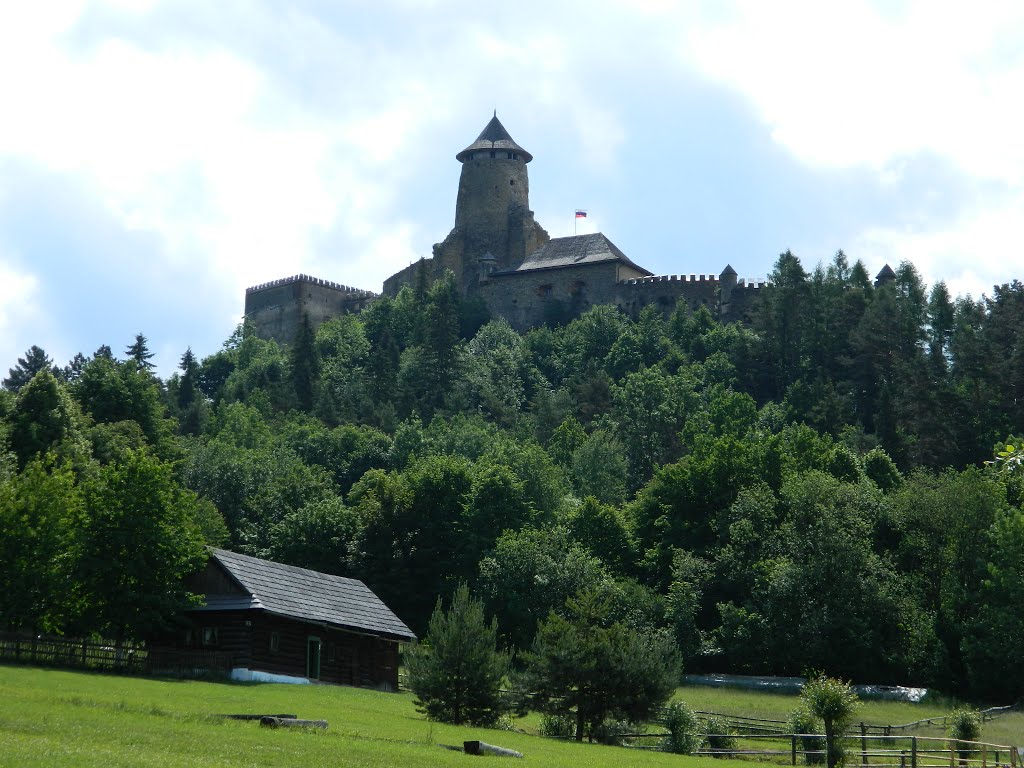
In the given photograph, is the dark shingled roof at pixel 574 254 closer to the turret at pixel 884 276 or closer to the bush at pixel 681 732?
the turret at pixel 884 276

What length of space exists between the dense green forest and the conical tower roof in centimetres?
2154

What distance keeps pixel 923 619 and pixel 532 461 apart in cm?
2462

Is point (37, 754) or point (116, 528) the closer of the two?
point (37, 754)

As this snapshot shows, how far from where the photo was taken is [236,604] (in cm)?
4078

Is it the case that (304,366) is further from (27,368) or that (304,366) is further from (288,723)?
(288,723)

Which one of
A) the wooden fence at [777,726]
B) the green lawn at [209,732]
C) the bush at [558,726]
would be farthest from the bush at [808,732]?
the bush at [558,726]

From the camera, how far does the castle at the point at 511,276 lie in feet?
364

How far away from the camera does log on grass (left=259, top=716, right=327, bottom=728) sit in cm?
2728

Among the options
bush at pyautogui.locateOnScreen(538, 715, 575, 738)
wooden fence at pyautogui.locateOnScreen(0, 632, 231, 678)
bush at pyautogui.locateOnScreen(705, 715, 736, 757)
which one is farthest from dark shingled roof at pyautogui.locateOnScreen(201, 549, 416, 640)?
bush at pyautogui.locateOnScreen(705, 715, 736, 757)

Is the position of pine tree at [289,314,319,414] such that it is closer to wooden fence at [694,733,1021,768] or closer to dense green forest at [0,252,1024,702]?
dense green forest at [0,252,1024,702]

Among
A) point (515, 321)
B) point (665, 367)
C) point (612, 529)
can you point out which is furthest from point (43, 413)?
point (515, 321)

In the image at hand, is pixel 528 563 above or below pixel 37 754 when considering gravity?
above

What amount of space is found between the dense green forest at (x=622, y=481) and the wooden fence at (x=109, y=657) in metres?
1.43

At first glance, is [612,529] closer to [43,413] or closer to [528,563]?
[528,563]
